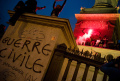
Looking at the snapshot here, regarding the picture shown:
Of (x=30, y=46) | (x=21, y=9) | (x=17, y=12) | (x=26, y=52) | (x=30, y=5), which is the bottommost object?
(x=26, y=52)

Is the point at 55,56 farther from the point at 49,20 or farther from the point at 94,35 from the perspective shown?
the point at 94,35

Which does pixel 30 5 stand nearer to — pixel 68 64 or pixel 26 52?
pixel 26 52

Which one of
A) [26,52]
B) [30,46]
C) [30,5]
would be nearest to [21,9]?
[30,5]

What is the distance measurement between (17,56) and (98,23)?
16.9 meters

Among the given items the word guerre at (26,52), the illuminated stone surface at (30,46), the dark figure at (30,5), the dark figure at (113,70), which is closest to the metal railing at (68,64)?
the illuminated stone surface at (30,46)

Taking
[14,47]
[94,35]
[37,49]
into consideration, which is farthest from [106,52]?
[14,47]

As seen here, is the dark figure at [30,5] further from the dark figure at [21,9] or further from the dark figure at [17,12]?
the dark figure at [17,12]

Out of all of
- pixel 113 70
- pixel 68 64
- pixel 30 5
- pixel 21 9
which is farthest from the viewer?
pixel 30 5

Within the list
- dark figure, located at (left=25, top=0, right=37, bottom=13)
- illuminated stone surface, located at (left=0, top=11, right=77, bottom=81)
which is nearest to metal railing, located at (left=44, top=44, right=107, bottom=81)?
illuminated stone surface, located at (left=0, top=11, right=77, bottom=81)

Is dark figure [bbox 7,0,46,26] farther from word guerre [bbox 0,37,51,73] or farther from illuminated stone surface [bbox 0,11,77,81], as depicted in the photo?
word guerre [bbox 0,37,51,73]

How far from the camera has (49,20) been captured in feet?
17.2

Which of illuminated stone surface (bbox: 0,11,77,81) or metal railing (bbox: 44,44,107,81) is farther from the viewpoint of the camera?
illuminated stone surface (bbox: 0,11,77,81)

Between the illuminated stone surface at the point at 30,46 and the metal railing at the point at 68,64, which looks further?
the illuminated stone surface at the point at 30,46

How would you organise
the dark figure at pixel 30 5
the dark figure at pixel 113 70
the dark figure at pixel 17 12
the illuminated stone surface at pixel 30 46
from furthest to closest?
the dark figure at pixel 30 5 < the dark figure at pixel 17 12 < the illuminated stone surface at pixel 30 46 < the dark figure at pixel 113 70
